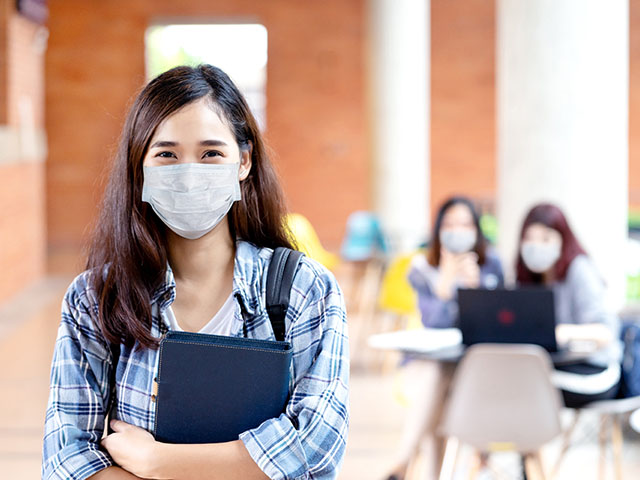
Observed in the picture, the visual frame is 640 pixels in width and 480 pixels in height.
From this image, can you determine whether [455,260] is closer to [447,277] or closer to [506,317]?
[447,277]

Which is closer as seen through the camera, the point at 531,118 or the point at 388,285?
the point at 531,118

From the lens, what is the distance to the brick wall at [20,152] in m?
9.21

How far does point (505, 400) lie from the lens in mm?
3588

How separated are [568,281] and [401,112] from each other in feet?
19.5

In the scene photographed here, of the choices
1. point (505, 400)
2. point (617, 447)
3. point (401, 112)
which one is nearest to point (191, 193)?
point (505, 400)

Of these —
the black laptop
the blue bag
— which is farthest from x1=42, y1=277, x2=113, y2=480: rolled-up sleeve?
the blue bag

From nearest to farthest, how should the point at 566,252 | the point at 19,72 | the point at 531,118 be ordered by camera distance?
the point at 566,252 → the point at 531,118 → the point at 19,72

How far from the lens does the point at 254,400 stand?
150 cm

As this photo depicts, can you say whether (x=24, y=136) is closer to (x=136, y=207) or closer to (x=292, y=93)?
(x=292, y=93)

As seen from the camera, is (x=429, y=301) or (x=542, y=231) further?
(x=429, y=301)

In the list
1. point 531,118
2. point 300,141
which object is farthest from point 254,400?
point 300,141

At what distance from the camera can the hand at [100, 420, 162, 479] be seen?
149 cm

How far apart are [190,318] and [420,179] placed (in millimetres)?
8627

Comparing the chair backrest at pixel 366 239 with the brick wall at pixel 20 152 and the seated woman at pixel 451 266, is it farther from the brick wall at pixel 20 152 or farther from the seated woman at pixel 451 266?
the seated woman at pixel 451 266
